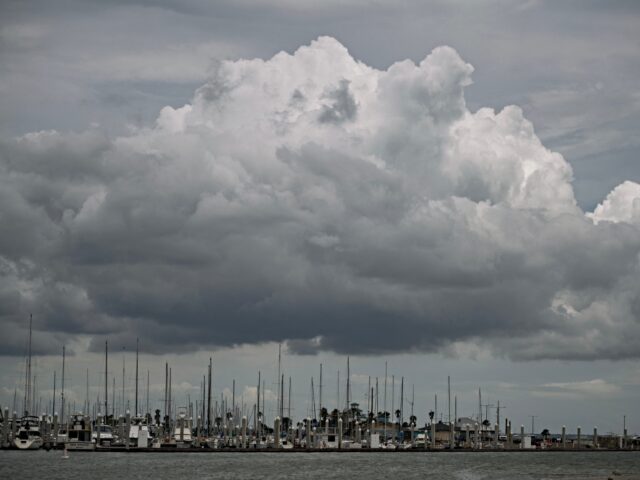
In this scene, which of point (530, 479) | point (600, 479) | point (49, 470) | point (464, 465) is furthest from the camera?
point (464, 465)

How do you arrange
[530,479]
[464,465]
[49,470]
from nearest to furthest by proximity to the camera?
[530,479] → [49,470] → [464,465]

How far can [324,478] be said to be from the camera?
14238 centimetres

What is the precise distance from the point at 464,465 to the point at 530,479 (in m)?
51.1

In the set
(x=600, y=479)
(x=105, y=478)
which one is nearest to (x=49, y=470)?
(x=105, y=478)

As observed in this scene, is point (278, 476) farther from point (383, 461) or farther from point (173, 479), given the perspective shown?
point (383, 461)

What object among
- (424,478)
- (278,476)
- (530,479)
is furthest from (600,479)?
(278,476)

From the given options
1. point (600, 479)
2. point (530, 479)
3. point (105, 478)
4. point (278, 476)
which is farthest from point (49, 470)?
point (600, 479)

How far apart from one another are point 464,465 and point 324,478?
169 feet

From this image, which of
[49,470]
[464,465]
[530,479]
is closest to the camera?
[530,479]

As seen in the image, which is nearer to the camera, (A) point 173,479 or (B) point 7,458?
(A) point 173,479

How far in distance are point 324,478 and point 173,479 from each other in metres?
18.5

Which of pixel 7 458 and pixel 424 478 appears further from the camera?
pixel 7 458

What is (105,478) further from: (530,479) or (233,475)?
(530,479)

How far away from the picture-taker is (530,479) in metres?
138
